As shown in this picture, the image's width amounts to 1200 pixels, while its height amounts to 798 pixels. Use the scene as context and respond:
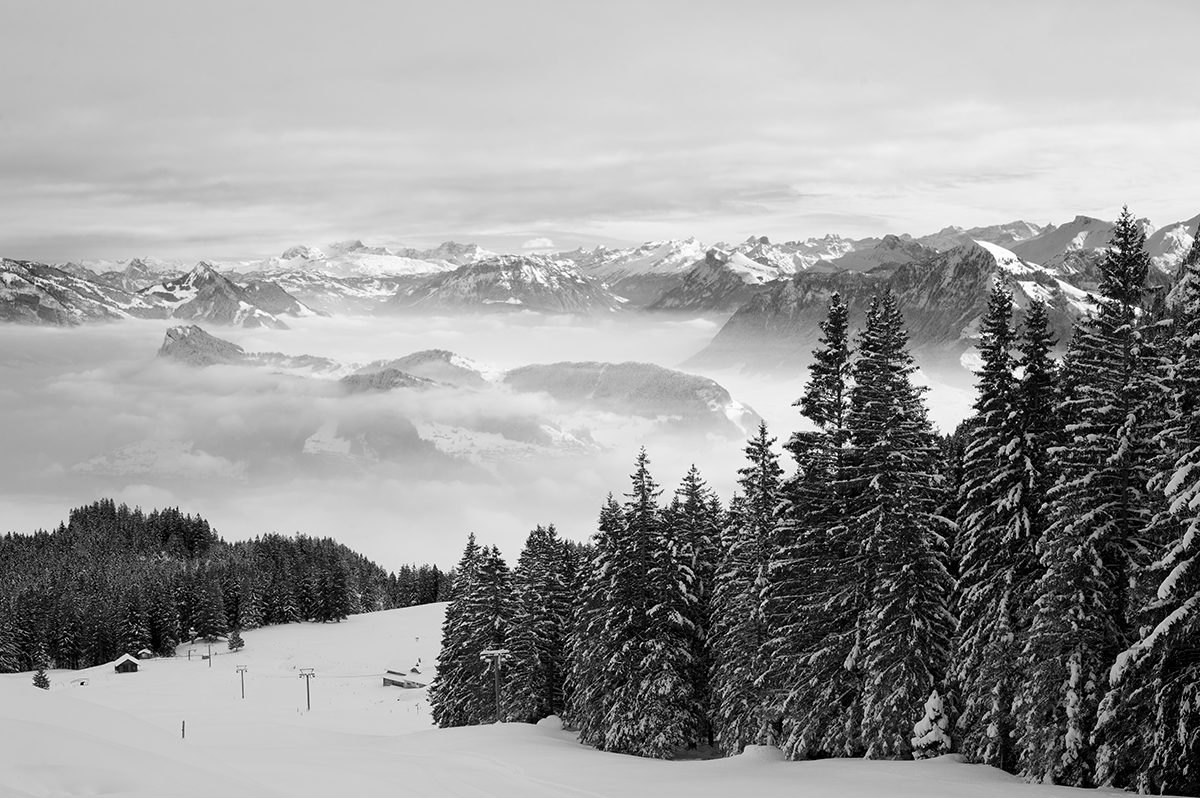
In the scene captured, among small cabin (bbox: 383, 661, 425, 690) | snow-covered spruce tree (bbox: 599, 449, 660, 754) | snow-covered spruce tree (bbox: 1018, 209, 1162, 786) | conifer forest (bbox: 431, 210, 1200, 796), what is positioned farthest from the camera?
small cabin (bbox: 383, 661, 425, 690)

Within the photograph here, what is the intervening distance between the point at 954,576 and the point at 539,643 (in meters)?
31.7

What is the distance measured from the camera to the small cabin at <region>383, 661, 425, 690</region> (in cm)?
11819

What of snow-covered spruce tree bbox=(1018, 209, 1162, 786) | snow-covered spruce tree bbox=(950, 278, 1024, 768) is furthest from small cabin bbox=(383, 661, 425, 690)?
snow-covered spruce tree bbox=(1018, 209, 1162, 786)

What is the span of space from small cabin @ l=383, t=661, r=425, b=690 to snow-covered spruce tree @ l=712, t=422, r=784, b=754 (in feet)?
255

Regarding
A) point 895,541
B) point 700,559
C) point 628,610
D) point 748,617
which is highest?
point 895,541

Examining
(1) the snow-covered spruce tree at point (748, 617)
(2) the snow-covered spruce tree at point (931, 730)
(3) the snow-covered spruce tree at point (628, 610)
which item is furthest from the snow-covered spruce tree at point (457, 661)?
(2) the snow-covered spruce tree at point (931, 730)

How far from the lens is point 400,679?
390 feet

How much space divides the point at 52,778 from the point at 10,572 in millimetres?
214797

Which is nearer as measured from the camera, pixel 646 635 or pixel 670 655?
pixel 670 655

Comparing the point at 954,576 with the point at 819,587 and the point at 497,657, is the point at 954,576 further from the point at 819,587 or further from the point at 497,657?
the point at 497,657

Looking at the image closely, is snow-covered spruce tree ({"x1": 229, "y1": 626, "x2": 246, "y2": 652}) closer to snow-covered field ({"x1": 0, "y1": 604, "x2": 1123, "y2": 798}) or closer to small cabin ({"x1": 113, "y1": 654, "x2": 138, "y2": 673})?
small cabin ({"x1": 113, "y1": 654, "x2": 138, "y2": 673})

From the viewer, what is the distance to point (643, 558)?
4912 cm

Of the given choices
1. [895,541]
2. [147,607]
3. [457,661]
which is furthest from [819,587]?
[147,607]

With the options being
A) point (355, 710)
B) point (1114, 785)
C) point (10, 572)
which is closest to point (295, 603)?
point (10, 572)
